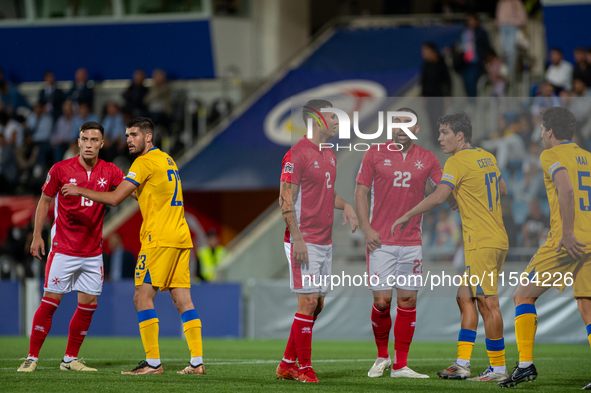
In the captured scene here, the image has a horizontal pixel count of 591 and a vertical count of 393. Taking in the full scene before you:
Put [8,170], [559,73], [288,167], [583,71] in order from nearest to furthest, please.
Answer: [288,167] → [583,71] → [559,73] → [8,170]

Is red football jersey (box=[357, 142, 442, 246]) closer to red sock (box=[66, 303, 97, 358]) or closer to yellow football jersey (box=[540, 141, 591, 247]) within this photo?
yellow football jersey (box=[540, 141, 591, 247])

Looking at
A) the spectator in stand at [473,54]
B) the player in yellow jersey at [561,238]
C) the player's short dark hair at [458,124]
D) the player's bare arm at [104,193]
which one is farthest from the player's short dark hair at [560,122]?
the spectator in stand at [473,54]

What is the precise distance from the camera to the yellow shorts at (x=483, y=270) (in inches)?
299

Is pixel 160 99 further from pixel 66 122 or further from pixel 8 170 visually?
pixel 8 170

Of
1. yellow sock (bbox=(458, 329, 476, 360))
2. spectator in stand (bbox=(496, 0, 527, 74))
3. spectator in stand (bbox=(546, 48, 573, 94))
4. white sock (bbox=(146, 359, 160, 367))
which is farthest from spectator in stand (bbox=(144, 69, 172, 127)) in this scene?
yellow sock (bbox=(458, 329, 476, 360))

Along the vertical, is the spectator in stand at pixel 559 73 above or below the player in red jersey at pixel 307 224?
above

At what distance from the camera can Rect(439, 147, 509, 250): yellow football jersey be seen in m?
7.67

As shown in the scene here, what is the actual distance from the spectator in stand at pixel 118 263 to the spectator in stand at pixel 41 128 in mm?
4552

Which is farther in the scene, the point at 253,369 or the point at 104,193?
the point at 253,369

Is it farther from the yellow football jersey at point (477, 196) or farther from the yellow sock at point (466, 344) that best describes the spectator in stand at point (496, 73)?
the yellow sock at point (466, 344)

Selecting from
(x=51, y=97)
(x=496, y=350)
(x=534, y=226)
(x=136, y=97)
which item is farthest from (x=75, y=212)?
(x=51, y=97)

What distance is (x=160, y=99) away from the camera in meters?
21.3

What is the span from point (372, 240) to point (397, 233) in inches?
10.3

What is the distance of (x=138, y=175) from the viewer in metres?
7.74
